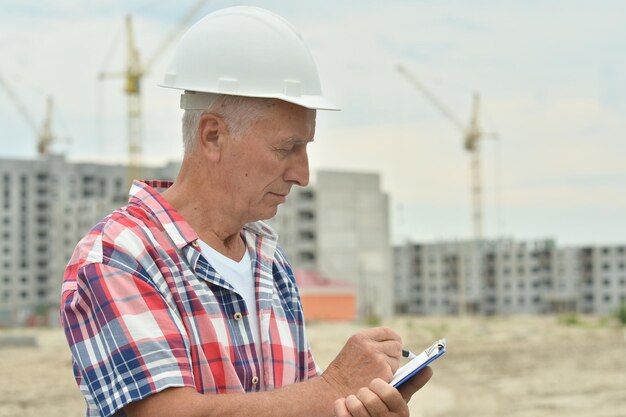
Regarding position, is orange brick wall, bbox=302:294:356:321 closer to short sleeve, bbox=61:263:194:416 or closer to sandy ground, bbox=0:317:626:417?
sandy ground, bbox=0:317:626:417

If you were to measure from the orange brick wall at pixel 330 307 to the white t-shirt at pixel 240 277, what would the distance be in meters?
43.9

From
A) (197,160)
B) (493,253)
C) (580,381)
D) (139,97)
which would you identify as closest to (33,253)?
(139,97)

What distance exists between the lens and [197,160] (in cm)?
196

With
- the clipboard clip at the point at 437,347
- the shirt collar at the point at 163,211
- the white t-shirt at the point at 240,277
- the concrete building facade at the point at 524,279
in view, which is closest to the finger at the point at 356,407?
the clipboard clip at the point at 437,347

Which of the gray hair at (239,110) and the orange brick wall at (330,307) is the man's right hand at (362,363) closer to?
the gray hair at (239,110)

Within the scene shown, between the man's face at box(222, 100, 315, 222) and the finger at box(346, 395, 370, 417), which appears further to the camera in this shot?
the man's face at box(222, 100, 315, 222)

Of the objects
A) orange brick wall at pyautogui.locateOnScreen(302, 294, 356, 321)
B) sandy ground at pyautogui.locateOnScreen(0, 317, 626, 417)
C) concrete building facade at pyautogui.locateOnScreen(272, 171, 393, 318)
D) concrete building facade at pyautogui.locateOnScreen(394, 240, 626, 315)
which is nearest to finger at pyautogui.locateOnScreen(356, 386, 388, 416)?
sandy ground at pyautogui.locateOnScreen(0, 317, 626, 417)

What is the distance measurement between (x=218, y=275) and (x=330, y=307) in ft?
147

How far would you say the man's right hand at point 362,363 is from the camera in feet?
6.03

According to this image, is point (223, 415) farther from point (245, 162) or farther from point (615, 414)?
point (615, 414)

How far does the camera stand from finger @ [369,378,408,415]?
1729mm

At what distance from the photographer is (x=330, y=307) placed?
46.4 meters

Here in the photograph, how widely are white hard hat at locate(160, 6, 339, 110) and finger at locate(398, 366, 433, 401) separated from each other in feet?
1.91

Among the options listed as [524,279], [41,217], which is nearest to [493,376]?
[41,217]
